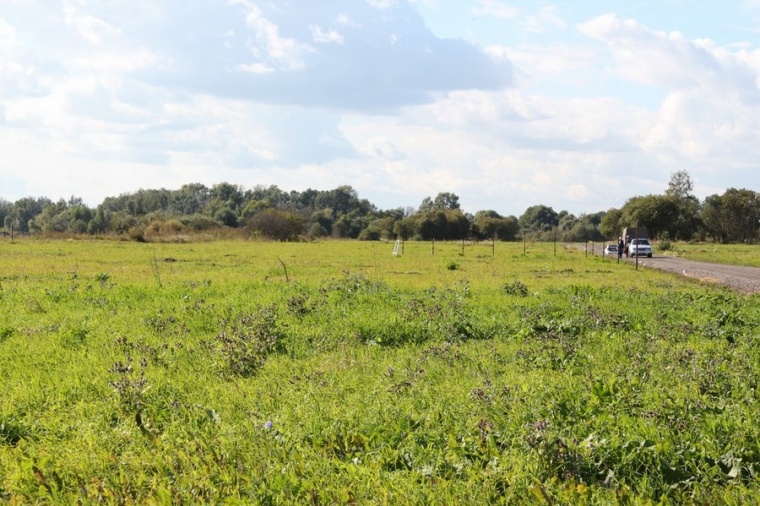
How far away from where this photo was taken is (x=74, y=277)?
69.7 feet

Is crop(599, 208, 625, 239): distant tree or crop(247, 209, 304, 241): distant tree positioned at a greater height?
crop(599, 208, 625, 239): distant tree

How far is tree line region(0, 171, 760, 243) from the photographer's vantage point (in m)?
94.6

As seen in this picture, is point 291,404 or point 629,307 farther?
point 629,307

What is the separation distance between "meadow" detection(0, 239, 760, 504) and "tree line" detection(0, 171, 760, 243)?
60.1 m

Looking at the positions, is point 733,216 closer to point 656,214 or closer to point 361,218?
point 656,214

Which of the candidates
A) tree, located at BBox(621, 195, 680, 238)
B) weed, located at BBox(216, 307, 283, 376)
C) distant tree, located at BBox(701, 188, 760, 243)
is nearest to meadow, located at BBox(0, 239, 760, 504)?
weed, located at BBox(216, 307, 283, 376)

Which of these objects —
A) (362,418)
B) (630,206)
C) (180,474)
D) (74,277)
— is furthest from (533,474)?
(630,206)

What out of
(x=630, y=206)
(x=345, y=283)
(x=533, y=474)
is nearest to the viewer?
(x=533, y=474)

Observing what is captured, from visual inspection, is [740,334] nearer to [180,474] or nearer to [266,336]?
[266,336]

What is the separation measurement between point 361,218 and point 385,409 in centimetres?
14159

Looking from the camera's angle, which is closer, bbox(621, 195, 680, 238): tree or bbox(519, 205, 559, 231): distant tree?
bbox(621, 195, 680, 238): tree

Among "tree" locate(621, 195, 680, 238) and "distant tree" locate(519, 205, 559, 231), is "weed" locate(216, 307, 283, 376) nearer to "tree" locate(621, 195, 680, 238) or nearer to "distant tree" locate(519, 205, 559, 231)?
"tree" locate(621, 195, 680, 238)

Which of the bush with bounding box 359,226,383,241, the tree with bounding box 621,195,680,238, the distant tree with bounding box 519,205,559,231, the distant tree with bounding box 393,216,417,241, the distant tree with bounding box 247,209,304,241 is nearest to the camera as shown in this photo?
the distant tree with bounding box 247,209,304,241

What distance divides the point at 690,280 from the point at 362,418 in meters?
22.5
